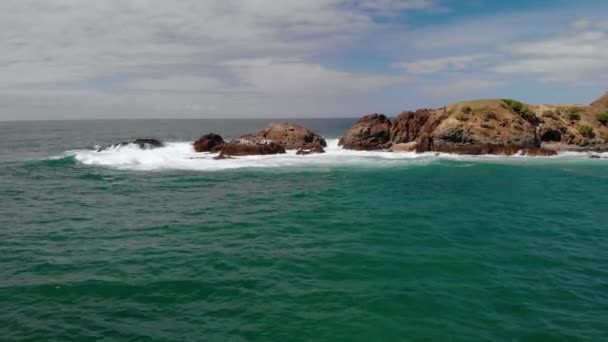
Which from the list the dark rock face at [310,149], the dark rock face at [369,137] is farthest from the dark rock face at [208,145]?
the dark rock face at [369,137]

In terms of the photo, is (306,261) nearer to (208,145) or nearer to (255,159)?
(255,159)

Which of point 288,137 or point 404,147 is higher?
point 288,137

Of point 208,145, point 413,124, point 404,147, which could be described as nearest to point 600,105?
point 413,124

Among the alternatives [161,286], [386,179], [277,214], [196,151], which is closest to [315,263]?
[161,286]

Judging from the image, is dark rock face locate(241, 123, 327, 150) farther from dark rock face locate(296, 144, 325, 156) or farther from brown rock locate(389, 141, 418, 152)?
brown rock locate(389, 141, 418, 152)

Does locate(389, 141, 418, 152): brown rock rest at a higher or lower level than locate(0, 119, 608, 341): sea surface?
higher

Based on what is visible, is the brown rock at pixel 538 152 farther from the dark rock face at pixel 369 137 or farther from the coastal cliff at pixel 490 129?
the dark rock face at pixel 369 137

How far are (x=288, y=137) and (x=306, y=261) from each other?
2252 inches

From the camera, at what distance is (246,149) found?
2628 inches

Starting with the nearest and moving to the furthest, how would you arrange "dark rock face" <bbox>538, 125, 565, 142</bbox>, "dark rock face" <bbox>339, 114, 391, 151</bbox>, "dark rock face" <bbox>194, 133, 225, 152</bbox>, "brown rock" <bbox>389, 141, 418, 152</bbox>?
"brown rock" <bbox>389, 141, 418, 152</bbox> → "dark rock face" <bbox>538, 125, 565, 142</bbox> → "dark rock face" <bbox>194, 133, 225, 152</bbox> → "dark rock face" <bbox>339, 114, 391, 151</bbox>

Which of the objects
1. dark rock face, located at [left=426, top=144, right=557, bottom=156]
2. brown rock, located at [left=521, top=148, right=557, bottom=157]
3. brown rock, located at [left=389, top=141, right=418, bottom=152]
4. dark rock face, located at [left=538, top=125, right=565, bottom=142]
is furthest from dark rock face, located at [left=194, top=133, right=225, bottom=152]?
dark rock face, located at [left=538, top=125, right=565, bottom=142]

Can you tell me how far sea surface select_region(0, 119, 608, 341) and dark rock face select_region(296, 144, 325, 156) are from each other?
27059 mm

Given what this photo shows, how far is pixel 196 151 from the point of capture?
73.8 meters

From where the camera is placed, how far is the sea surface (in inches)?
557
